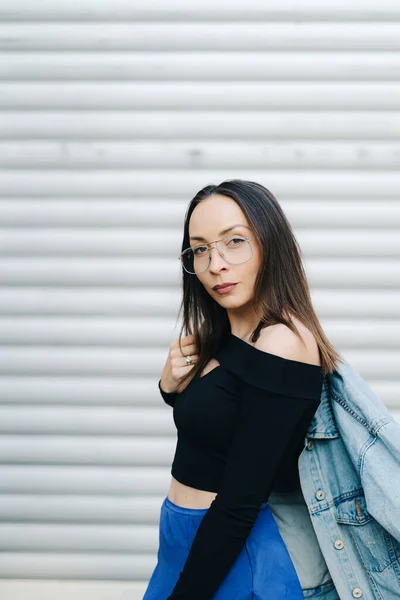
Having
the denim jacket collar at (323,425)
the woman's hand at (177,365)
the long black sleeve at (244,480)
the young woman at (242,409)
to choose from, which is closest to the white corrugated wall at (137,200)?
the woman's hand at (177,365)

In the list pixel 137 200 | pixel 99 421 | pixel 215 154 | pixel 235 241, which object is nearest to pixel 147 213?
pixel 137 200

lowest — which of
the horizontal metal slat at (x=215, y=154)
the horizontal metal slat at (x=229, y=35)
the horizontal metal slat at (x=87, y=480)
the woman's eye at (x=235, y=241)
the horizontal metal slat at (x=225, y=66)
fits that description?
the horizontal metal slat at (x=87, y=480)

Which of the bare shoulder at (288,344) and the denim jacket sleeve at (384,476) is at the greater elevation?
the bare shoulder at (288,344)

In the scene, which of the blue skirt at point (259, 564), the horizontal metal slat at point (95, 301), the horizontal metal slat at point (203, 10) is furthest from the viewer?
the horizontal metal slat at point (95, 301)

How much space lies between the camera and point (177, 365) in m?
1.84

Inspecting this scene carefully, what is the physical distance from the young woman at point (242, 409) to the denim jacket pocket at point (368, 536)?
6.7 inches

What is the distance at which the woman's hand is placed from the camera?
1819 millimetres

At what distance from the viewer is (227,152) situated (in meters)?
2.95

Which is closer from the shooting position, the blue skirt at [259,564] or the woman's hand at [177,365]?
the blue skirt at [259,564]

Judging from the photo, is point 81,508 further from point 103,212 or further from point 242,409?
point 242,409

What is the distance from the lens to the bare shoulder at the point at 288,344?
4.54 feet

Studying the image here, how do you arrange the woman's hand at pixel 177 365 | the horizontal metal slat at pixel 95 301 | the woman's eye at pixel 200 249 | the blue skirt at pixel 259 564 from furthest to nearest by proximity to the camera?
the horizontal metal slat at pixel 95 301 < the woman's hand at pixel 177 365 < the woman's eye at pixel 200 249 < the blue skirt at pixel 259 564

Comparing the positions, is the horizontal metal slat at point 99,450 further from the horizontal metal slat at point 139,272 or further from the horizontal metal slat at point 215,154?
the horizontal metal slat at point 215,154

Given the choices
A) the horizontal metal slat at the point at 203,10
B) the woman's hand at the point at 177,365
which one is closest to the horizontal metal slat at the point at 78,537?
the woman's hand at the point at 177,365
